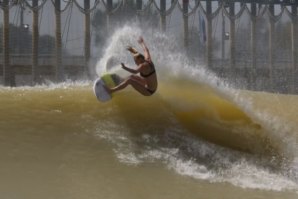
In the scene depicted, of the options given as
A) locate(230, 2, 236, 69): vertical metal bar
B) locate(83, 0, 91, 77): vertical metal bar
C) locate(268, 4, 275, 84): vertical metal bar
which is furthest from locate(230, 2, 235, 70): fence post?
locate(83, 0, 91, 77): vertical metal bar

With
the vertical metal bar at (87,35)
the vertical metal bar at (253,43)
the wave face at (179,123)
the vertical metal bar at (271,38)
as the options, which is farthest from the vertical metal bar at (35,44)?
the wave face at (179,123)

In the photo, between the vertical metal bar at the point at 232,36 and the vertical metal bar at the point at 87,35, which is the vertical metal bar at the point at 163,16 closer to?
the vertical metal bar at the point at 87,35

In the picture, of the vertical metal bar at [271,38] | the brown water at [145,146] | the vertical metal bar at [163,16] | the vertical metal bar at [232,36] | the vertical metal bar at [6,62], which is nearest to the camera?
the brown water at [145,146]

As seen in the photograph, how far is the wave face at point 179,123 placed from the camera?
8.84 meters

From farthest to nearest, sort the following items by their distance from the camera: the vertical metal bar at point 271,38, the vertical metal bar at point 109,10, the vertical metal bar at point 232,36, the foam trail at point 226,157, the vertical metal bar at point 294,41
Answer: the vertical metal bar at point 294,41 → the vertical metal bar at point 271,38 → the vertical metal bar at point 232,36 → the vertical metal bar at point 109,10 → the foam trail at point 226,157

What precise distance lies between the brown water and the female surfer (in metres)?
0.53

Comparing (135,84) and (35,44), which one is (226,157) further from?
(35,44)

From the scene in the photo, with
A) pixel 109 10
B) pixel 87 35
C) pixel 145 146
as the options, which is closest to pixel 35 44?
pixel 87 35

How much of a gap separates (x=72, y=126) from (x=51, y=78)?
2342 centimetres

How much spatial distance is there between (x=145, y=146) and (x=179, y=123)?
139cm

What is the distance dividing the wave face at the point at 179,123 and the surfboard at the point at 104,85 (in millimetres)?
296

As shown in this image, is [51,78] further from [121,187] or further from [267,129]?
[121,187]

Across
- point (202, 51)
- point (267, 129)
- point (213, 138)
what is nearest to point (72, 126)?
point (213, 138)

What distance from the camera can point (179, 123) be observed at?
10.5 meters
